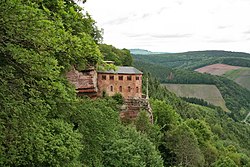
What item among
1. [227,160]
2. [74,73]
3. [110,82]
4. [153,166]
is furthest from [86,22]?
[227,160]

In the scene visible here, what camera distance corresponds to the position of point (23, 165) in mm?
17906

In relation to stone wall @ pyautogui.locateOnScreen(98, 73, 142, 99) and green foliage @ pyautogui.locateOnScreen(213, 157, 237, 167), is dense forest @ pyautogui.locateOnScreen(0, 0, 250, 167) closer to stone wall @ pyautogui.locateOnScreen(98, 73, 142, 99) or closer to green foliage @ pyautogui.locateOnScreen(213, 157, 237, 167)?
stone wall @ pyautogui.locateOnScreen(98, 73, 142, 99)

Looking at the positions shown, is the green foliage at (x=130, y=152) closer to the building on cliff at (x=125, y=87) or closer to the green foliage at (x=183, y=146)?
the building on cliff at (x=125, y=87)

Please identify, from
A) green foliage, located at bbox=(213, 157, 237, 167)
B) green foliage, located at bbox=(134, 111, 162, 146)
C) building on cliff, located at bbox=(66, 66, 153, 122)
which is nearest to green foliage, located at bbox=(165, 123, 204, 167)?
green foliage, located at bbox=(134, 111, 162, 146)

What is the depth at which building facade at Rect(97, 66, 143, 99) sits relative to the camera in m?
45.4

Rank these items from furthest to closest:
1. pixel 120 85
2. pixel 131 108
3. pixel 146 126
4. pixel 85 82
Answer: pixel 120 85, pixel 131 108, pixel 146 126, pixel 85 82

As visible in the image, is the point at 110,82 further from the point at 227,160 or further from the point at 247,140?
the point at 247,140

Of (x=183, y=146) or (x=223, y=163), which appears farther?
(x=223, y=163)

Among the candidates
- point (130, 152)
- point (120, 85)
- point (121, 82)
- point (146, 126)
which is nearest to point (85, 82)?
point (130, 152)

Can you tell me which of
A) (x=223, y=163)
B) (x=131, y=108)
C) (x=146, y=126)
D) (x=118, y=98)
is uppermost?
(x=118, y=98)

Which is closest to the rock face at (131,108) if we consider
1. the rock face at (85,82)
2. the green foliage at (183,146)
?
the green foliage at (183,146)

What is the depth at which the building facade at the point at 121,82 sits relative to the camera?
4538 cm

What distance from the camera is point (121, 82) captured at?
152 ft

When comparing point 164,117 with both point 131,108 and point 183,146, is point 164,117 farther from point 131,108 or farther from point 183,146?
point 131,108
